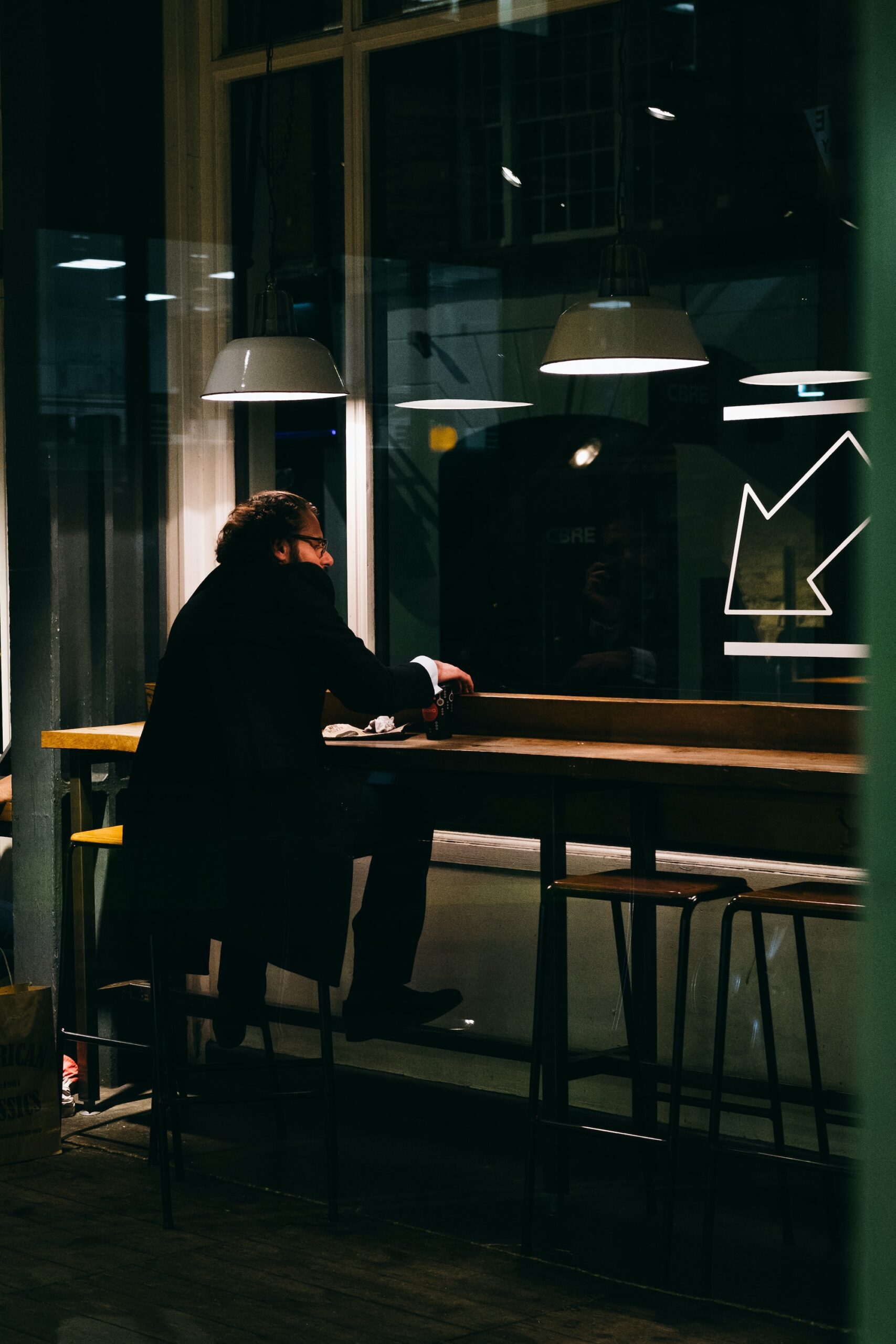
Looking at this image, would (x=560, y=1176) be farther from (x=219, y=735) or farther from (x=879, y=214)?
(x=879, y=214)

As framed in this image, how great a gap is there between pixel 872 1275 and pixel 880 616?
17.3 inches

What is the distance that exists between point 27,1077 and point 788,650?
78.6 inches

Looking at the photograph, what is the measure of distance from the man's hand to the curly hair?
461 millimetres

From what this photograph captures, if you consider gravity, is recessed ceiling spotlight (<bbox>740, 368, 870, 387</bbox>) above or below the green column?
above

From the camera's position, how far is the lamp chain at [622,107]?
3.19 m

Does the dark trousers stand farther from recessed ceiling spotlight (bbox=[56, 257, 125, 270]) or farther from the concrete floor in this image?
recessed ceiling spotlight (bbox=[56, 257, 125, 270])

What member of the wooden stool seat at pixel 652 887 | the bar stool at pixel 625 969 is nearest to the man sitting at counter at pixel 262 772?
the bar stool at pixel 625 969

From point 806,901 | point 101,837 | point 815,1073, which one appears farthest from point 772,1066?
point 101,837

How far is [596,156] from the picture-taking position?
3.25 metres

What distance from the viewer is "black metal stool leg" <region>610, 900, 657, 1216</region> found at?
326 centimetres

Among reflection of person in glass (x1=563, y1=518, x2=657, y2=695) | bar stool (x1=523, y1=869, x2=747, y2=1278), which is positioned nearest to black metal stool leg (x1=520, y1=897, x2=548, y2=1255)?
bar stool (x1=523, y1=869, x2=747, y2=1278)

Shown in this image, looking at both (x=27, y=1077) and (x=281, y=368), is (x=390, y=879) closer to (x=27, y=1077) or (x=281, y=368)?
(x=27, y=1077)

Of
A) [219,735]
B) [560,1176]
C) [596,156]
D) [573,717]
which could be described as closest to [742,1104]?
[560,1176]

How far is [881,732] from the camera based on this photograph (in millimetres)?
1069
